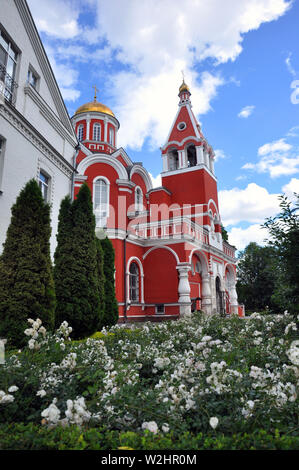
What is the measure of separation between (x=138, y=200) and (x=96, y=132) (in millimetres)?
7473

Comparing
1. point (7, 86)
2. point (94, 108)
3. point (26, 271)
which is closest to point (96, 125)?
point (94, 108)

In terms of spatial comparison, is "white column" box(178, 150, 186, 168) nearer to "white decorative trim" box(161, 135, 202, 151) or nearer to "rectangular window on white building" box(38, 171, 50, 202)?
"white decorative trim" box(161, 135, 202, 151)

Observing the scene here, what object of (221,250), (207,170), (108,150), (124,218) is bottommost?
(221,250)

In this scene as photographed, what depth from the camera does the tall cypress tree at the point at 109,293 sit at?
425 inches

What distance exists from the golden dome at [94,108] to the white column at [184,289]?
50.7 ft

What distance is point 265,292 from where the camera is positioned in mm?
37719

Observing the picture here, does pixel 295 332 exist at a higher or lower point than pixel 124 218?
lower

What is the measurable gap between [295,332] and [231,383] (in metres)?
3.31

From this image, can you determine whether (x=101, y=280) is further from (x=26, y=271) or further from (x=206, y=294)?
(x=206, y=294)

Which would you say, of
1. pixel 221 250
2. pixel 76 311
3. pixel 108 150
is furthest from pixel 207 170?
pixel 76 311

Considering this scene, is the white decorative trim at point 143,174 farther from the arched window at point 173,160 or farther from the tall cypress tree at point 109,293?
the tall cypress tree at point 109,293

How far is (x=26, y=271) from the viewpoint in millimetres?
6703

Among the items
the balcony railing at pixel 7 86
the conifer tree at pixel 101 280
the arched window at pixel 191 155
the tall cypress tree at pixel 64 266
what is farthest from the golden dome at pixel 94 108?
the conifer tree at pixel 101 280
